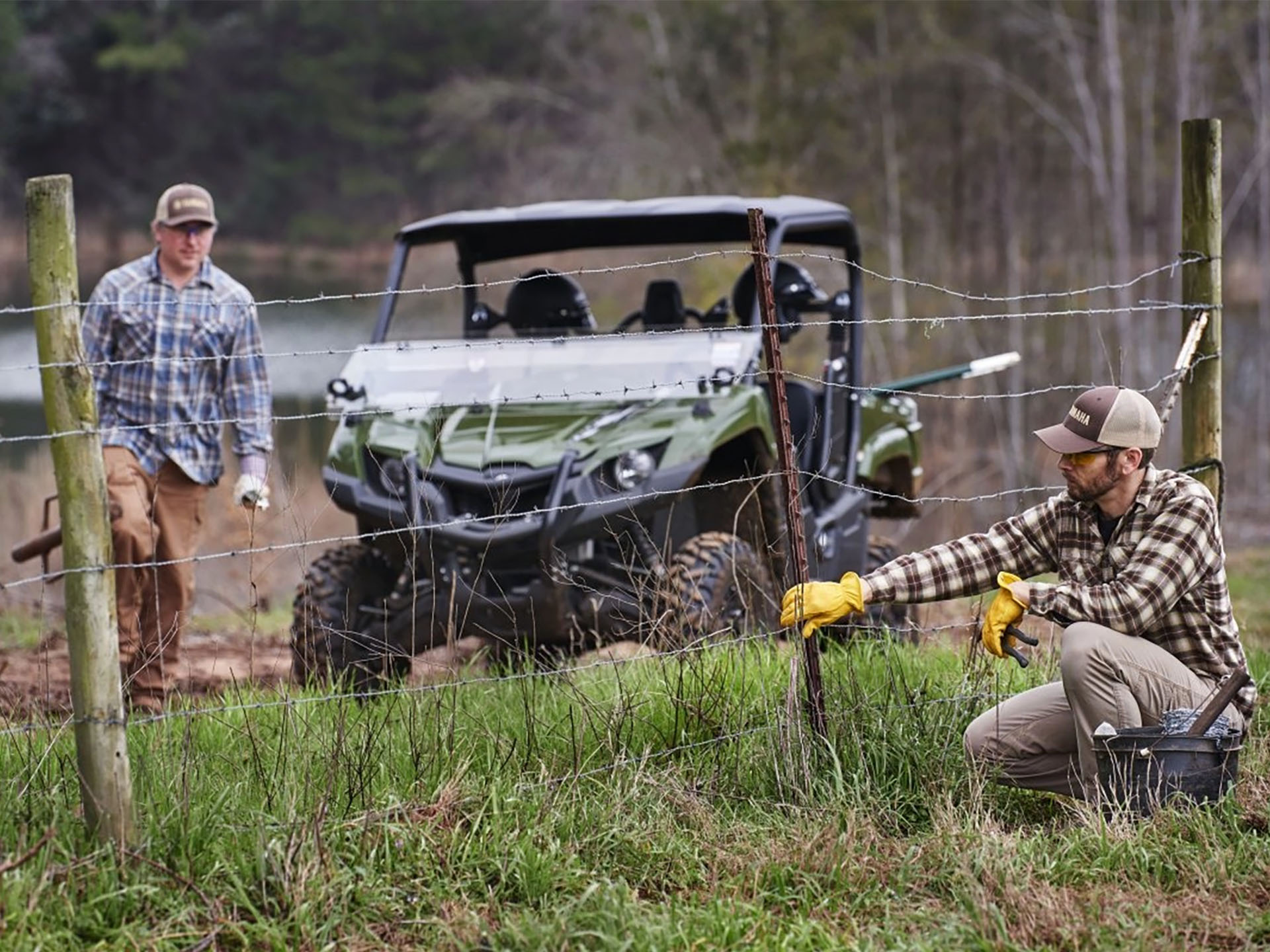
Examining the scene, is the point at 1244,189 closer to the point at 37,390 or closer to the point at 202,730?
the point at 37,390

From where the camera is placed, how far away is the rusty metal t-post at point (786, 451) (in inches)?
186

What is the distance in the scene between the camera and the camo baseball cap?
625 cm

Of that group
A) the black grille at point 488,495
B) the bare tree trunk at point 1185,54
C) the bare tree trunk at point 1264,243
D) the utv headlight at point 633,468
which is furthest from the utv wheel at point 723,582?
the bare tree trunk at point 1264,243

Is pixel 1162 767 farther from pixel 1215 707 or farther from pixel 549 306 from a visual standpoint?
pixel 549 306

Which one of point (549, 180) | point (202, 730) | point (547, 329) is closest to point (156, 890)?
point (202, 730)

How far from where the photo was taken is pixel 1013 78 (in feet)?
90.6

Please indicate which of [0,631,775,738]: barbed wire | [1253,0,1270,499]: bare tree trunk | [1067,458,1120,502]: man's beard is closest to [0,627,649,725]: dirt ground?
[0,631,775,738]: barbed wire

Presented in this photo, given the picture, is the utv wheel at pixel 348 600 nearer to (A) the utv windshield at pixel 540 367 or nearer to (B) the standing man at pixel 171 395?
(B) the standing man at pixel 171 395

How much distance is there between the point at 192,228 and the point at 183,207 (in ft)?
0.35

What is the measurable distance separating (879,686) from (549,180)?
2682 cm

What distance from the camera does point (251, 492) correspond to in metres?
6.02

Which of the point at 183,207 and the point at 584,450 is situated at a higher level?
the point at 183,207

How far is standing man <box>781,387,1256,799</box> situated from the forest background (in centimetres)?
900

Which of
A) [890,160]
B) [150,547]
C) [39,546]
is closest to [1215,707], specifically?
[150,547]
